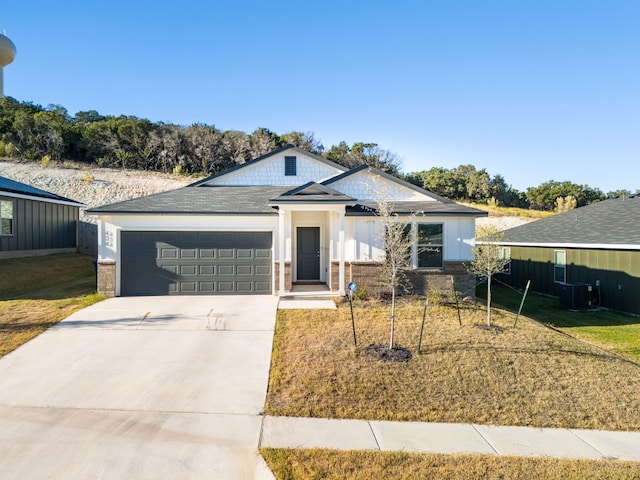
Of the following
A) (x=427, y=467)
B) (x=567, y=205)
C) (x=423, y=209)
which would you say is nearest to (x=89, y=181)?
(x=423, y=209)

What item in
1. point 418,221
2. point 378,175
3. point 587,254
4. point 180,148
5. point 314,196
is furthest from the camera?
point 180,148

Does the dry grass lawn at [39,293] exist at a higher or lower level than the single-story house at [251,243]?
lower

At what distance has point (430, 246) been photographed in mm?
12641

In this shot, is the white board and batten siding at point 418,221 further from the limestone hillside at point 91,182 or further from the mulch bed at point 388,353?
the limestone hillside at point 91,182

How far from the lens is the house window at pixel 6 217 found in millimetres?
17453

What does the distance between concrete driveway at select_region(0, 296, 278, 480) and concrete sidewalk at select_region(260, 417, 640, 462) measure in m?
0.54

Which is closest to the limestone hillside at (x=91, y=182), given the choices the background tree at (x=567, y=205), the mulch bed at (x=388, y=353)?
the background tree at (x=567, y=205)

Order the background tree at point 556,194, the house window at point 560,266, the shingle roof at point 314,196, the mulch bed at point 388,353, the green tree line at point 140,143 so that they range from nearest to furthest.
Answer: the mulch bed at point 388,353
the shingle roof at point 314,196
the house window at point 560,266
the green tree line at point 140,143
the background tree at point 556,194

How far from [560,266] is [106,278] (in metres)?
17.6

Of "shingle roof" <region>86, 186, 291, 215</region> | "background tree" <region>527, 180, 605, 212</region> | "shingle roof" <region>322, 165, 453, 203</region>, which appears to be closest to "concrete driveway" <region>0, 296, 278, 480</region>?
"shingle roof" <region>86, 186, 291, 215</region>

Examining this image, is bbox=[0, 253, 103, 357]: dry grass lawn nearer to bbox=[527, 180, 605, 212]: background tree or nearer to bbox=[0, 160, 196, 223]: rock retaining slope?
bbox=[0, 160, 196, 223]: rock retaining slope

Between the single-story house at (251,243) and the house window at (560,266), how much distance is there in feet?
21.1

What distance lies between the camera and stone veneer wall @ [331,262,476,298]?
1241cm

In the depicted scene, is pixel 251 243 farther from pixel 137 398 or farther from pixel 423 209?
pixel 137 398
